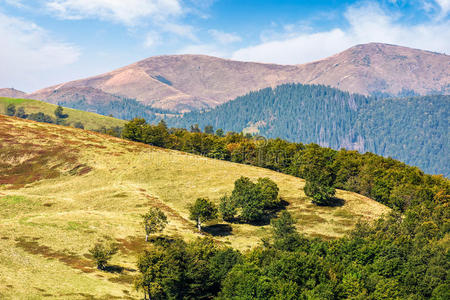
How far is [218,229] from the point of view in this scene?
9794cm

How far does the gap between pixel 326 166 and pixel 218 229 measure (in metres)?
66.4

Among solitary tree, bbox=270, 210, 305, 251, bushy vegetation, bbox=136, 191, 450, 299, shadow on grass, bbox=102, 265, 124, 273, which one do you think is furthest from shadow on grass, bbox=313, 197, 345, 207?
shadow on grass, bbox=102, 265, 124, 273

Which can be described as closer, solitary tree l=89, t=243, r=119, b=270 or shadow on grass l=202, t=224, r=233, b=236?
solitary tree l=89, t=243, r=119, b=270

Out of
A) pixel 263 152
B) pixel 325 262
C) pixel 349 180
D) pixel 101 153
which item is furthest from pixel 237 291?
pixel 263 152

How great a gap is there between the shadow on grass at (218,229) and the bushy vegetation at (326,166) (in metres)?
6.41

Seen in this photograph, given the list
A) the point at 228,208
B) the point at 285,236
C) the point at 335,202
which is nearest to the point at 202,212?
the point at 228,208

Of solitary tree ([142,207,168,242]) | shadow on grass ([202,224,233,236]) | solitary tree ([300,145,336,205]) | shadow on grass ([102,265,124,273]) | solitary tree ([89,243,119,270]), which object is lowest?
shadow on grass ([102,265,124,273])

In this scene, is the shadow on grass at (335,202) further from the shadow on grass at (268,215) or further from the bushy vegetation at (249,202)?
the bushy vegetation at (249,202)

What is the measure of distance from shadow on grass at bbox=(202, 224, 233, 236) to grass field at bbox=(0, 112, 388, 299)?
10.7 inches

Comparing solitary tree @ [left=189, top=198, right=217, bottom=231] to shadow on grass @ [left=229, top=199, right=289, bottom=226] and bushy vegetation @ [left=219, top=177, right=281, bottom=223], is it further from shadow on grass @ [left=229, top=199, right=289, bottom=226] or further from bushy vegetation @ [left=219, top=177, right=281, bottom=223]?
shadow on grass @ [left=229, top=199, right=289, bottom=226]

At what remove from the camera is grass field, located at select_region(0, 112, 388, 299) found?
5828 cm

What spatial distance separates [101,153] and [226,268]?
102132 millimetres

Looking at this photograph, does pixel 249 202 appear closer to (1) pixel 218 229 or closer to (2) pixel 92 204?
(1) pixel 218 229

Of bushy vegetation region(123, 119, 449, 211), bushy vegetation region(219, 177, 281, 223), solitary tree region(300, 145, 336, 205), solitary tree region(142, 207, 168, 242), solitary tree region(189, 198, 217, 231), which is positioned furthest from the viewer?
bushy vegetation region(123, 119, 449, 211)
